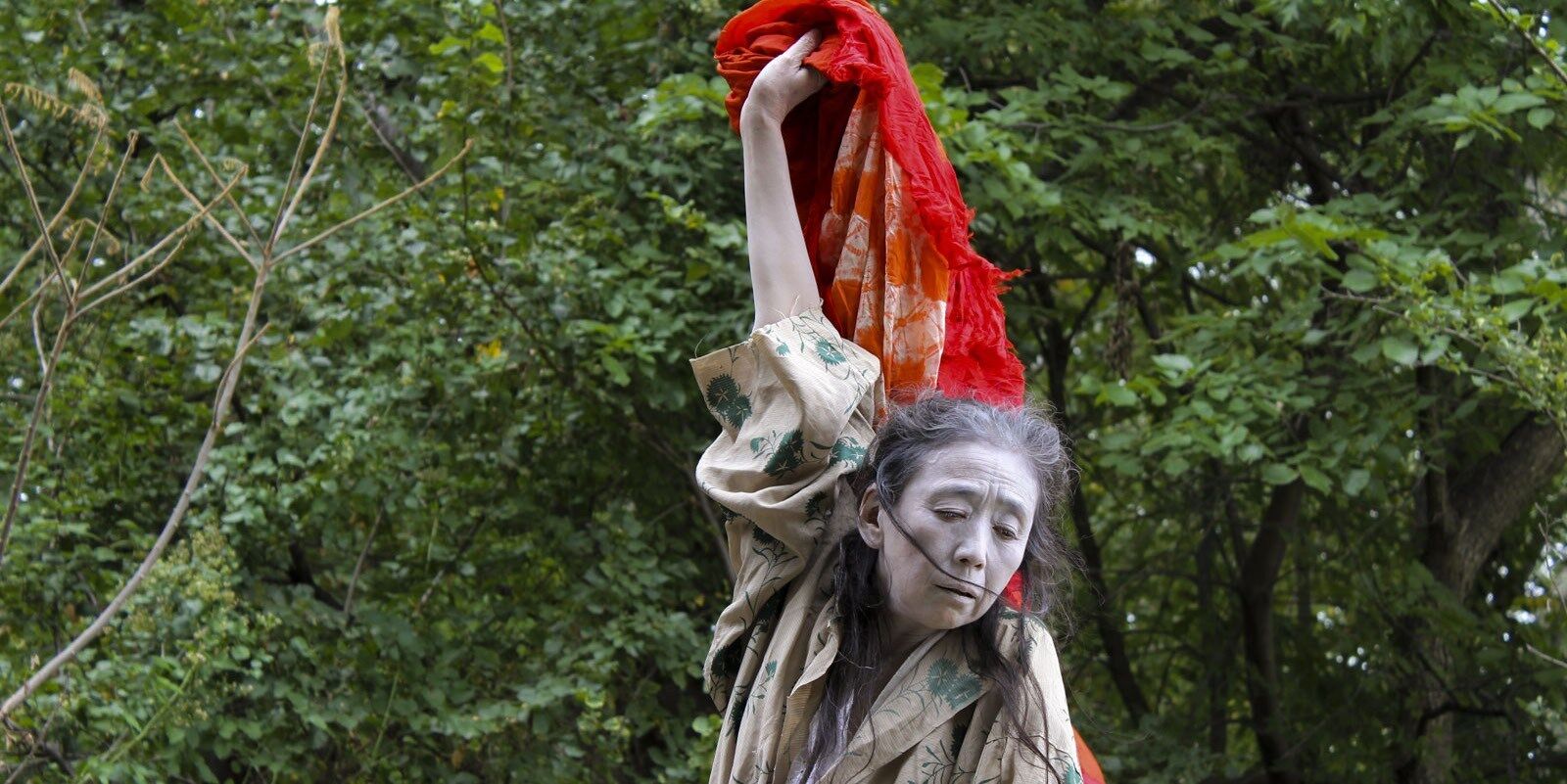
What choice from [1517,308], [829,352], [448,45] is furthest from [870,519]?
[448,45]

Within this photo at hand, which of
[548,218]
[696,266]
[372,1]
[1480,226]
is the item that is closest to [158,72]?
[372,1]

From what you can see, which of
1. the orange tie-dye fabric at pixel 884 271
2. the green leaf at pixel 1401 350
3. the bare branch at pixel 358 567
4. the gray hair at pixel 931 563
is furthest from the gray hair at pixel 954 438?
the bare branch at pixel 358 567

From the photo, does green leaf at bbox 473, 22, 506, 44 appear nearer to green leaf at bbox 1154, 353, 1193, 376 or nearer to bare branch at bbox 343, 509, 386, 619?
bare branch at bbox 343, 509, 386, 619

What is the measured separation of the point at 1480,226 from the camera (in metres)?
4.67

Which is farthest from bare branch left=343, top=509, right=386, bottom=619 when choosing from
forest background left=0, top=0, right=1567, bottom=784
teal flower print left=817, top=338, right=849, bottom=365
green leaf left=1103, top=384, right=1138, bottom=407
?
teal flower print left=817, top=338, right=849, bottom=365

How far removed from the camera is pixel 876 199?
1.93 meters

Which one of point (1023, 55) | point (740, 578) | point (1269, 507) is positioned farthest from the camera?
point (1269, 507)

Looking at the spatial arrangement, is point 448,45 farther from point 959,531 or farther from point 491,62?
point 959,531

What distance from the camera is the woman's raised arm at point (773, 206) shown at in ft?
5.99

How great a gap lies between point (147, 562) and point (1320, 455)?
2935mm

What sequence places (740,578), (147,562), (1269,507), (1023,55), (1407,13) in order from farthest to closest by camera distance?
1. (1269,507)
2. (1023,55)
3. (1407,13)
4. (147,562)
5. (740,578)

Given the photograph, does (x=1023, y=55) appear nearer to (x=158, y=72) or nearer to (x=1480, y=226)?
(x=1480, y=226)

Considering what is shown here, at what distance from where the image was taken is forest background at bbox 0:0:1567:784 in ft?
13.5

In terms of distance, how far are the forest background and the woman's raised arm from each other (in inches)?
87.9
